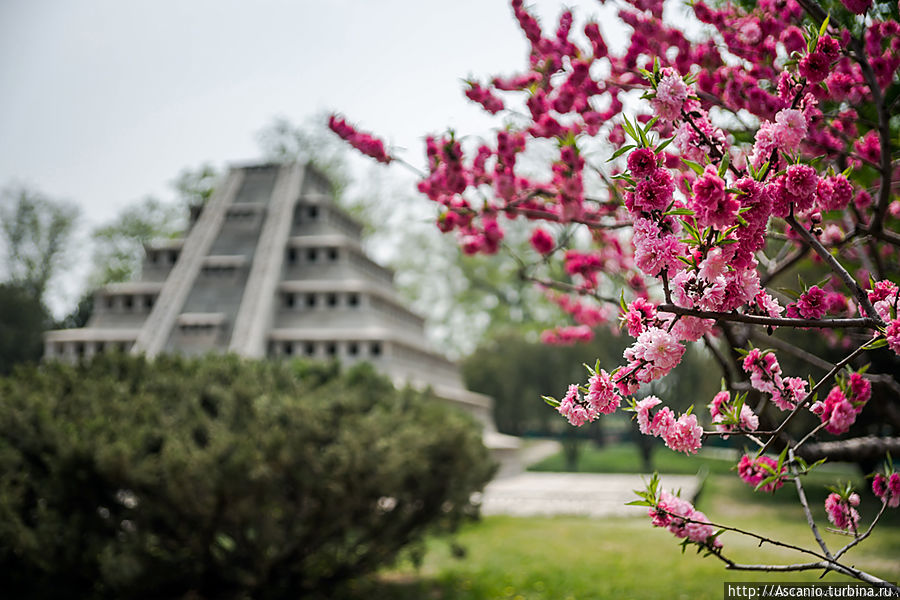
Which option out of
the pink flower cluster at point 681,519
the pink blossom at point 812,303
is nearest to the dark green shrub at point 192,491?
the pink flower cluster at point 681,519

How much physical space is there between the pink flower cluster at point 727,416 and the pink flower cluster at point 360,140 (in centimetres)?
328

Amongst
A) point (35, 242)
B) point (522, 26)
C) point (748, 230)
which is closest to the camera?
point (748, 230)

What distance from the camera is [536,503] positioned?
15.5 m

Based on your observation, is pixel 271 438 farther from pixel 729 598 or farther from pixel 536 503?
pixel 536 503

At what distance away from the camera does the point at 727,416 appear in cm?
238

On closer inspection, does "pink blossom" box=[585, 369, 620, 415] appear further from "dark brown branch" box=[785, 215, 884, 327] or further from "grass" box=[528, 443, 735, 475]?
"grass" box=[528, 443, 735, 475]

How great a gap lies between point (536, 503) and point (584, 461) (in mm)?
17011

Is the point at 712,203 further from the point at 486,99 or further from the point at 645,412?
the point at 486,99

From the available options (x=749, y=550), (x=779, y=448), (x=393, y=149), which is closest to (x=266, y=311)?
(x=749, y=550)

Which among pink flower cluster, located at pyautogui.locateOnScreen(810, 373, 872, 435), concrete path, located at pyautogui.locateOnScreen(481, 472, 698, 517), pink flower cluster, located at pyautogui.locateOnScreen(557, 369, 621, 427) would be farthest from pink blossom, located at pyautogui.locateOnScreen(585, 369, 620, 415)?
concrete path, located at pyautogui.locateOnScreen(481, 472, 698, 517)

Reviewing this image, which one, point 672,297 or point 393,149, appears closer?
point 672,297

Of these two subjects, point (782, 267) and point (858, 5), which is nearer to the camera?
point (858, 5)

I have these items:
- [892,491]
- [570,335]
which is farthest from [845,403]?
[570,335]

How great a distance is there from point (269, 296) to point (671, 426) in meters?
18.6
